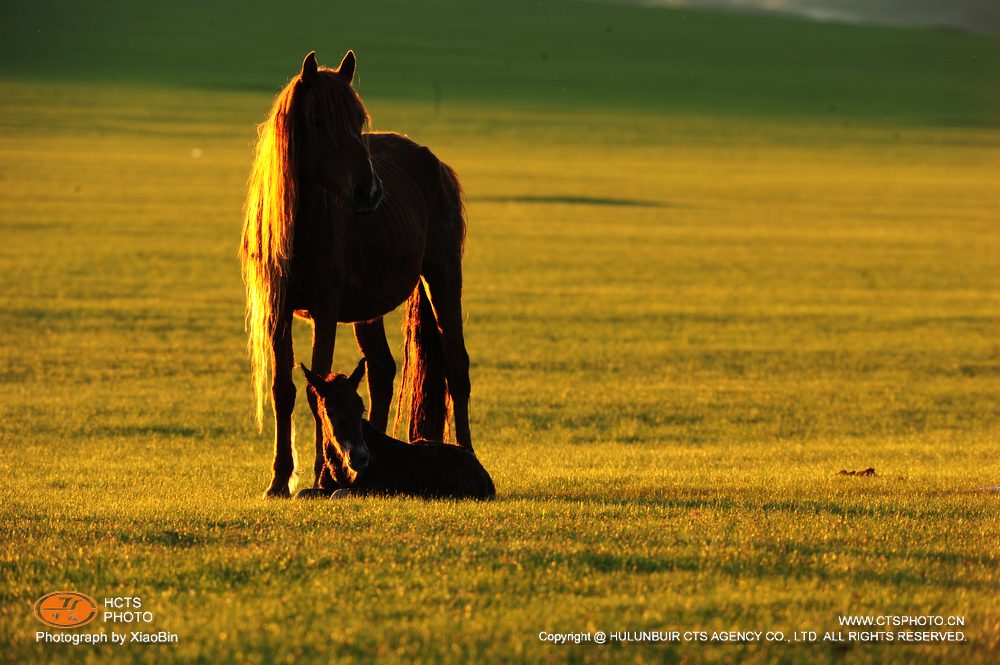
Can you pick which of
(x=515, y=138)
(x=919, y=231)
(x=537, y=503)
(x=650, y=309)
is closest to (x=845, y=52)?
(x=515, y=138)

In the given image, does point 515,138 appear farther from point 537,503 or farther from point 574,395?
point 537,503

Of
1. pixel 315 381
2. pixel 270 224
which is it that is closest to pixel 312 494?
pixel 315 381

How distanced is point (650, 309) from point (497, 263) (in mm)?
7150

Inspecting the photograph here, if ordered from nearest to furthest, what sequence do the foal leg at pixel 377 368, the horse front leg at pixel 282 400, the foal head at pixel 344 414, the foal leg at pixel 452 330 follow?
the foal head at pixel 344 414 → the horse front leg at pixel 282 400 → the foal leg at pixel 452 330 → the foal leg at pixel 377 368

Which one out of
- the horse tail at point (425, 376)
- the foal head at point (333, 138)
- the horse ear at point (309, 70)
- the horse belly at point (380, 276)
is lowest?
the horse tail at point (425, 376)

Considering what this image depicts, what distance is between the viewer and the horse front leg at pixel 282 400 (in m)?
8.56

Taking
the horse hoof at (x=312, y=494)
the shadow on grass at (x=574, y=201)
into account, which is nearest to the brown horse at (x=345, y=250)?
the horse hoof at (x=312, y=494)

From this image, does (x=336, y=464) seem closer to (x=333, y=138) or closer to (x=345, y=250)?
(x=345, y=250)

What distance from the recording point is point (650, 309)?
25984 millimetres

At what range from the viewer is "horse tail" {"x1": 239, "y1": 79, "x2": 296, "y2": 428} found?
27.6ft

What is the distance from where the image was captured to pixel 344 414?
8273mm

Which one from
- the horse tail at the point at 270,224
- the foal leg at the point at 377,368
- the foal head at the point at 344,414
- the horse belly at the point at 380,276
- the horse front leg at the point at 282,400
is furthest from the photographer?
the foal leg at the point at 377,368

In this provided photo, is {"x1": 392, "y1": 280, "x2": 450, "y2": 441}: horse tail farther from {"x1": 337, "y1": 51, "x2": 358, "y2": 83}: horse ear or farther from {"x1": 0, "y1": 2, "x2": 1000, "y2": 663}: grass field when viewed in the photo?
{"x1": 337, "y1": 51, "x2": 358, "y2": 83}: horse ear

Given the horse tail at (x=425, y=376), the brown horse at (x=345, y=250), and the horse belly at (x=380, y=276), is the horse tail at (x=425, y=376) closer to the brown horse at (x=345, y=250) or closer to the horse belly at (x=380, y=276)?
the brown horse at (x=345, y=250)
